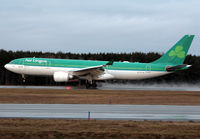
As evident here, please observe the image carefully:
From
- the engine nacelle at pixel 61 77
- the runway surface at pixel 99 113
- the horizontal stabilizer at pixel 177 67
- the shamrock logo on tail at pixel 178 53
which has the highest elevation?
the shamrock logo on tail at pixel 178 53

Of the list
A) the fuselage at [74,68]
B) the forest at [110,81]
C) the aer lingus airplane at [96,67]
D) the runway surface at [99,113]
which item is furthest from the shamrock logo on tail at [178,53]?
the runway surface at [99,113]

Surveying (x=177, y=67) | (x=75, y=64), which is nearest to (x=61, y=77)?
(x=75, y=64)

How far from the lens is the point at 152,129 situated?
41.3 ft

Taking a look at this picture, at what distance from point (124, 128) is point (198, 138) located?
116 inches

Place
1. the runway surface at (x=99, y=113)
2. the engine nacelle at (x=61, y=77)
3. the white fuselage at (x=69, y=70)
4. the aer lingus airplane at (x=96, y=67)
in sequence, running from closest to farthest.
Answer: the runway surface at (x=99, y=113)
the engine nacelle at (x=61, y=77)
the aer lingus airplane at (x=96, y=67)
the white fuselage at (x=69, y=70)

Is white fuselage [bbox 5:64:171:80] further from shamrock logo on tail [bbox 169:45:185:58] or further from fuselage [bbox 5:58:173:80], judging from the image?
shamrock logo on tail [bbox 169:45:185:58]

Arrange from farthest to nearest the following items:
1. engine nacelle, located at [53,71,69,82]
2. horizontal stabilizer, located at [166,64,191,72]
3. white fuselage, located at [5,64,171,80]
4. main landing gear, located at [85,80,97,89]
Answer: horizontal stabilizer, located at [166,64,191,72]
main landing gear, located at [85,80,97,89]
white fuselage, located at [5,64,171,80]
engine nacelle, located at [53,71,69,82]

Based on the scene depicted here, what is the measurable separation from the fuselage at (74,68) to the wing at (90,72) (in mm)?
944

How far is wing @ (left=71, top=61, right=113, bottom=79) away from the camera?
4044cm

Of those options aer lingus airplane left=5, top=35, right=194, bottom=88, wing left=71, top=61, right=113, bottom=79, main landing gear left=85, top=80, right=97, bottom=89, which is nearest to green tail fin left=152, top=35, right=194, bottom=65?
aer lingus airplane left=5, top=35, right=194, bottom=88

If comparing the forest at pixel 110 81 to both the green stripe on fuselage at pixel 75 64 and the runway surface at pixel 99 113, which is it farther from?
the runway surface at pixel 99 113

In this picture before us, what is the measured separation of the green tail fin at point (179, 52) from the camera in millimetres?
44969

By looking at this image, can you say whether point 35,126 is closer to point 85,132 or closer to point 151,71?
point 85,132

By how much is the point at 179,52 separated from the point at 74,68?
15178 millimetres
